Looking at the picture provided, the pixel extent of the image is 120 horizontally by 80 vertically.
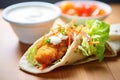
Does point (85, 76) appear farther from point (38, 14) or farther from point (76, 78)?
point (38, 14)

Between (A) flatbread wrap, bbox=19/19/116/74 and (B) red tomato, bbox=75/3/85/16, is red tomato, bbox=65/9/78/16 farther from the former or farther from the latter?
(A) flatbread wrap, bbox=19/19/116/74

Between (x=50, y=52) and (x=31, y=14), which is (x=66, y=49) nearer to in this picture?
(x=50, y=52)

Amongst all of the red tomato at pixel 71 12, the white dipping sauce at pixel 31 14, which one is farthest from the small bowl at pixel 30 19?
the red tomato at pixel 71 12

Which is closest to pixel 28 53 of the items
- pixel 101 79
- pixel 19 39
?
pixel 19 39

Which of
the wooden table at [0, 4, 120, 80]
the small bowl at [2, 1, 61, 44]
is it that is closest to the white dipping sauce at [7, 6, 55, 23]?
the small bowl at [2, 1, 61, 44]

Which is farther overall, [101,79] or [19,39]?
[19,39]

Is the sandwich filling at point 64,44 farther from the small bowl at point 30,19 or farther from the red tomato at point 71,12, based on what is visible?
the red tomato at point 71,12

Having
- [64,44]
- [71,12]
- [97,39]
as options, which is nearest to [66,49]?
[64,44]
